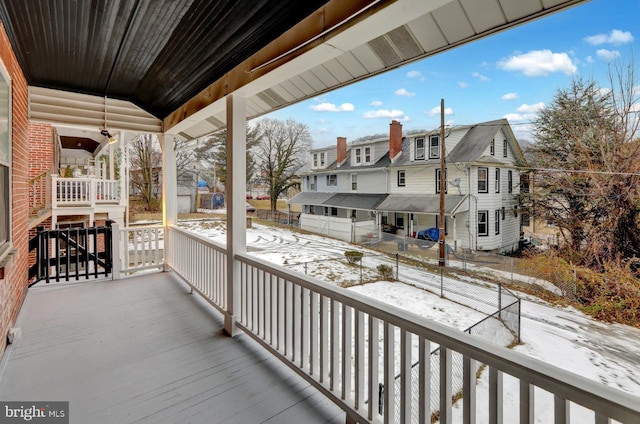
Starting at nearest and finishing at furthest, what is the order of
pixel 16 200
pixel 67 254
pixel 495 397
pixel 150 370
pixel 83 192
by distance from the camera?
pixel 495 397 → pixel 150 370 → pixel 16 200 → pixel 67 254 → pixel 83 192

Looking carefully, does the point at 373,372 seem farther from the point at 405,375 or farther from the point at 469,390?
the point at 469,390

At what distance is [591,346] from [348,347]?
1110 mm

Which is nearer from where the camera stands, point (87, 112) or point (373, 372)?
point (373, 372)

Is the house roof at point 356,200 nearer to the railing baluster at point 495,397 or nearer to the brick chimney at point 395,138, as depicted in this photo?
the brick chimney at point 395,138

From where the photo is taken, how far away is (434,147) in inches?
78.7

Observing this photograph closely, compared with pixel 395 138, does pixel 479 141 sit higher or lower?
lower

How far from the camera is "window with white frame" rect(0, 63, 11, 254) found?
8.32ft

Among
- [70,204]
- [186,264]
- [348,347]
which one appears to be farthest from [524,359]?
[70,204]

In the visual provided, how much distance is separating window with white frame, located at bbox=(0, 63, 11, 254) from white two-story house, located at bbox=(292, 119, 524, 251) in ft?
7.82

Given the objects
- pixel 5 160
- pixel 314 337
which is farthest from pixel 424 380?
pixel 5 160

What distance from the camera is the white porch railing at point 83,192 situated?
716cm

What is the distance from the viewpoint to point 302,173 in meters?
2.85

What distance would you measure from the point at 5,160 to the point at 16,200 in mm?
752

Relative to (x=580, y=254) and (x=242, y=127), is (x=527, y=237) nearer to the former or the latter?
(x=580, y=254)
